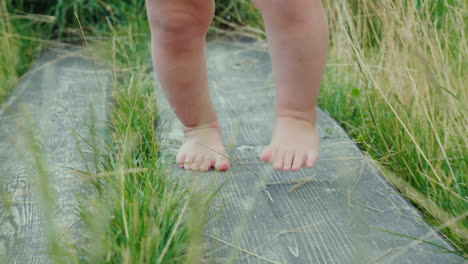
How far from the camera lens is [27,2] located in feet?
12.1

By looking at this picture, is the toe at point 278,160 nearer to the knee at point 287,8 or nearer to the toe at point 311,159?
the toe at point 311,159

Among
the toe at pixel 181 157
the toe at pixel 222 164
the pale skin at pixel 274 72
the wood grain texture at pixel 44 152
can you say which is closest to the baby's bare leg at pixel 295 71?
the pale skin at pixel 274 72

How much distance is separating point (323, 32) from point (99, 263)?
0.83 meters

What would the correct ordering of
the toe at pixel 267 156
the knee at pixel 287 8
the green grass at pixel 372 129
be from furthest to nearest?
the toe at pixel 267 156 < the knee at pixel 287 8 < the green grass at pixel 372 129

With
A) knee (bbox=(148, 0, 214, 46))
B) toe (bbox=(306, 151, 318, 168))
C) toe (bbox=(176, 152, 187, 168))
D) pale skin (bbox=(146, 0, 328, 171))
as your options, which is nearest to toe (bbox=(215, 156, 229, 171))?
pale skin (bbox=(146, 0, 328, 171))

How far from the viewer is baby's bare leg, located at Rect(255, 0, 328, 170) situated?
146cm

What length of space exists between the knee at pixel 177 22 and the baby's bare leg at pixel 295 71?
20 cm

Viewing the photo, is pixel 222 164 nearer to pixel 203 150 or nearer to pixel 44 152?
pixel 203 150

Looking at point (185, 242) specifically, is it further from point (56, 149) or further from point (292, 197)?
point (56, 149)

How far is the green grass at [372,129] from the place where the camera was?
1.05 metres

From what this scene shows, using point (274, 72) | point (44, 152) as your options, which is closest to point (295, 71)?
point (274, 72)

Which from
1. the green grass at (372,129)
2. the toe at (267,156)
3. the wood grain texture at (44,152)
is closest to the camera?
the green grass at (372,129)

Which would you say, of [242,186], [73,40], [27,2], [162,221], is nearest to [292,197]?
[242,186]

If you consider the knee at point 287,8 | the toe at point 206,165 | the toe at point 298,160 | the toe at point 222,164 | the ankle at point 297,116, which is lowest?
the toe at point 206,165
